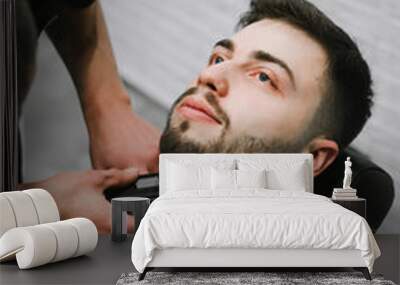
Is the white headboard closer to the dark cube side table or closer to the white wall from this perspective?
the dark cube side table

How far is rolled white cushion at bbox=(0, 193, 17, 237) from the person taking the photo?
18.3 ft

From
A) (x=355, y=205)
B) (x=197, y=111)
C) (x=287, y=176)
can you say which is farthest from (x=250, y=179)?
(x=197, y=111)

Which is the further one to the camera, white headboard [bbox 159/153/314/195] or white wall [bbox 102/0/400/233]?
white wall [bbox 102/0/400/233]

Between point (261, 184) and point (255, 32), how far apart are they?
5.91ft

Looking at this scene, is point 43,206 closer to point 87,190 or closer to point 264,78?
point 87,190

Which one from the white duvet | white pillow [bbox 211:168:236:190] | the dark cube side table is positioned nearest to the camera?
the white duvet

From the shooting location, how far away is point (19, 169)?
25.5 ft

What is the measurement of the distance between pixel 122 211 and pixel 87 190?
100cm

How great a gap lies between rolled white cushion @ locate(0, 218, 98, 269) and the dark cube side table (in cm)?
107

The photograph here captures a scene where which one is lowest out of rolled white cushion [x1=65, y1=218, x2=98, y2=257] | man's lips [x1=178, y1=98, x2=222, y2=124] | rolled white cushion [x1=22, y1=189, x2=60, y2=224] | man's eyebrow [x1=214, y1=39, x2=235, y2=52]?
rolled white cushion [x1=65, y1=218, x2=98, y2=257]

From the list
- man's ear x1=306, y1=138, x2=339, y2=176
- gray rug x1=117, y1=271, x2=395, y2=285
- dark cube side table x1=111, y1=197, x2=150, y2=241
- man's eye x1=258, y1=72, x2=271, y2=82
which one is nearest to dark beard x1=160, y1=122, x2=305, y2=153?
man's ear x1=306, y1=138, x2=339, y2=176

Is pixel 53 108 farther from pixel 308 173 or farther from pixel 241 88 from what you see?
pixel 308 173

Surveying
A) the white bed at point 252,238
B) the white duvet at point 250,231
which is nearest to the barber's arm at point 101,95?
the white bed at point 252,238

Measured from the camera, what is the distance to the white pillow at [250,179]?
21.9ft
